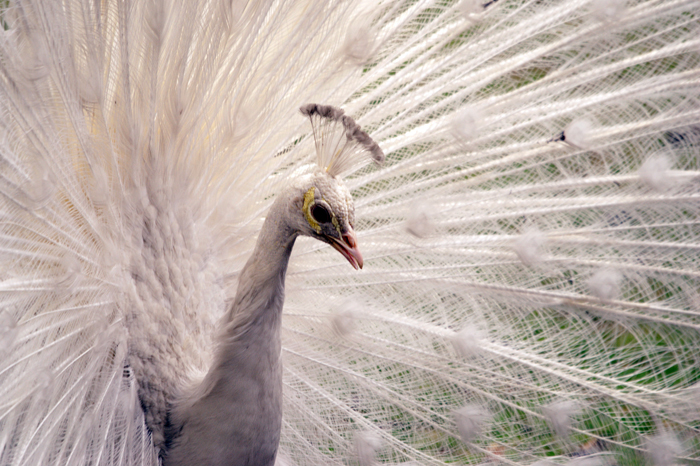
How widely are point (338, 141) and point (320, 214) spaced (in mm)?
142

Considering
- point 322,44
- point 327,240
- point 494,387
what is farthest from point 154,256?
point 494,387

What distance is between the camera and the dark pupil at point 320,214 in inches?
45.0

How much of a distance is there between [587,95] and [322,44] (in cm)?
76

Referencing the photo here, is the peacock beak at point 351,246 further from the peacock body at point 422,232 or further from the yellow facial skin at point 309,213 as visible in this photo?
the peacock body at point 422,232

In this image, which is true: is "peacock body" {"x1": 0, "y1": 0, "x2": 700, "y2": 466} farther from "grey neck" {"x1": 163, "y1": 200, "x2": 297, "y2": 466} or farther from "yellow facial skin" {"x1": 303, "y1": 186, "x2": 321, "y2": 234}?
"yellow facial skin" {"x1": 303, "y1": 186, "x2": 321, "y2": 234}

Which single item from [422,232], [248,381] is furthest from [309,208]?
[422,232]

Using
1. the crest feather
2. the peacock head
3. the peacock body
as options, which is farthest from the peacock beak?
the peacock body

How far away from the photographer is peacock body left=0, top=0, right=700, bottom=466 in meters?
1.45

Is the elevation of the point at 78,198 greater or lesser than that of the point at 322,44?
A: lesser

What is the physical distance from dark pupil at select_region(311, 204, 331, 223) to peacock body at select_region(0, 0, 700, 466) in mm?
329

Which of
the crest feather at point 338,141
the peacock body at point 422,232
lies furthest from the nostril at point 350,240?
the peacock body at point 422,232

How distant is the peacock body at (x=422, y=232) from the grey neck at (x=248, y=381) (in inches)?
3.5

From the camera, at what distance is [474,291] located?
1740mm

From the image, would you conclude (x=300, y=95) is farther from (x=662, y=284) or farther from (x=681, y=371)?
(x=681, y=371)
